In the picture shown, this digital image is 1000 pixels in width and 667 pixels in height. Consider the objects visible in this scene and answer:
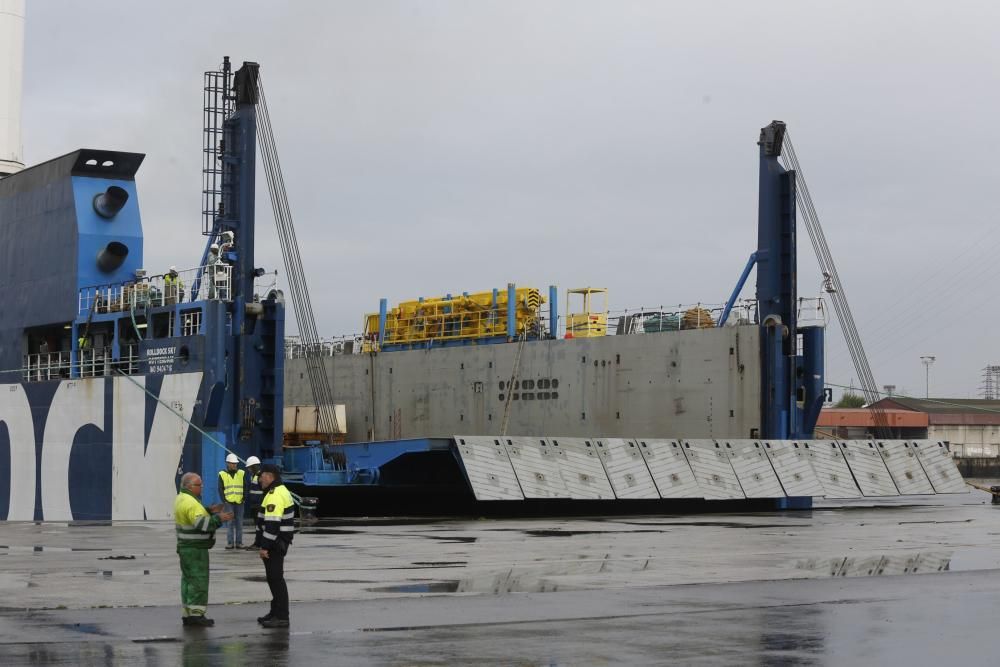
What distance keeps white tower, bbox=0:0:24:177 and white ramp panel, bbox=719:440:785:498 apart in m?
22.8

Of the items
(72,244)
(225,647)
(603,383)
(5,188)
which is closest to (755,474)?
(603,383)

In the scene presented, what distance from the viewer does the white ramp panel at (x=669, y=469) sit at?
1280 inches

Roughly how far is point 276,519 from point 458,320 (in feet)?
112

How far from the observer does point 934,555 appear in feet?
60.8

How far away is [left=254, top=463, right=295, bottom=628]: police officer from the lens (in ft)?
37.8

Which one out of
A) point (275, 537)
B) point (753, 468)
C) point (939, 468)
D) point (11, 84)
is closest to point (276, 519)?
point (275, 537)

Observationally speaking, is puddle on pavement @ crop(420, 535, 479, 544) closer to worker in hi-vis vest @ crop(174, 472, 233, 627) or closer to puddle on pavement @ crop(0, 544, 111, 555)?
puddle on pavement @ crop(0, 544, 111, 555)

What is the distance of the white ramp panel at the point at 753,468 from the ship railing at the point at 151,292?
12674 mm

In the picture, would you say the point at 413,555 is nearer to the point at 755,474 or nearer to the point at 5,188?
the point at 755,474

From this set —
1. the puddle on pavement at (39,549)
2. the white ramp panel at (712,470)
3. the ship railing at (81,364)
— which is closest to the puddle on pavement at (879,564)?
the puddle on pavement at (39,549)

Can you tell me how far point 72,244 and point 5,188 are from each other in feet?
15.1

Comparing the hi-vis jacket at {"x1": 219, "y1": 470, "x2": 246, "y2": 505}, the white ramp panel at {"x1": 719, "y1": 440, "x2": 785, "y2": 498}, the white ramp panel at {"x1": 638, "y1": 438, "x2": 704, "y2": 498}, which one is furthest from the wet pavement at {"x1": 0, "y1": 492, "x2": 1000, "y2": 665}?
the white ramp panel at {"x1": 719, "y1": 440, "x2": 785, "y2": 498}

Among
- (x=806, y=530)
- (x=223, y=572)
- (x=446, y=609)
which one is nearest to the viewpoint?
(x=446, y=609)

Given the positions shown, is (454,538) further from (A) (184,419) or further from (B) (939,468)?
(B) (939,468)
